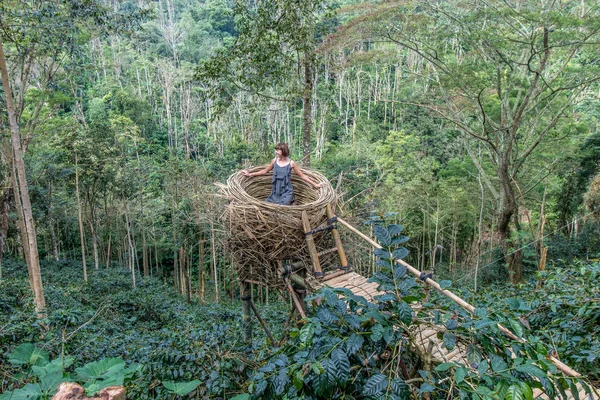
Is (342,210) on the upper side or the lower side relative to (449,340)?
lower

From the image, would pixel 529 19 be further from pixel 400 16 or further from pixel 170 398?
pixel 170 398

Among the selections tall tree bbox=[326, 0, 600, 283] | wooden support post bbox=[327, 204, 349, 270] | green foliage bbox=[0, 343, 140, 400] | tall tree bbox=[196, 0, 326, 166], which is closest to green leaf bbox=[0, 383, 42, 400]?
green foliage bbox=[0, 343, 140, 400]

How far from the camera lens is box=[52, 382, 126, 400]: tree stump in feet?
5.23

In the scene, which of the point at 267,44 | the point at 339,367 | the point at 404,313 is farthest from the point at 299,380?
the point at 267,44

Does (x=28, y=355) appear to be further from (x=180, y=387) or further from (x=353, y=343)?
(x=353, y=343)

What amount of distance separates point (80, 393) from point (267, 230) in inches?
79.2

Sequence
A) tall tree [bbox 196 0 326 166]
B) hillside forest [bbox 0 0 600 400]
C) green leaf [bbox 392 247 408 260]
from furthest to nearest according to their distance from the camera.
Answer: tall tree [bbox 196 0 326 166]
green leaf [bbox 392 247 408 260]
hillside forest [bbox 0 0 600 400]

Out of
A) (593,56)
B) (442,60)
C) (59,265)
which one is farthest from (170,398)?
(59,265)

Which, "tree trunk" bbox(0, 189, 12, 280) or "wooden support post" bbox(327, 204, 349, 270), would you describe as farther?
"tree trunk" bbox(0, 189, 12, 280)

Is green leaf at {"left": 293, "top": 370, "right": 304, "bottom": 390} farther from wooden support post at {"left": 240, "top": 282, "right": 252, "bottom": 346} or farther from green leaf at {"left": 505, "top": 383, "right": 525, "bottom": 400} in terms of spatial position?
wooden support post at {"left": 240, "top": 282, "right": 252, "bottom": 346}

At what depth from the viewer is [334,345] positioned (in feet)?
4.64

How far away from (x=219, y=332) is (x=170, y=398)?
1.38 m

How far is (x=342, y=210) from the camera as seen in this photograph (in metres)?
4.16

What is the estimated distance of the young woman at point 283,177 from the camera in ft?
14.3
